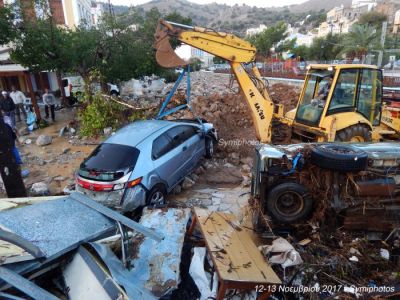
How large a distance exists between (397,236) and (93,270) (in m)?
4.51

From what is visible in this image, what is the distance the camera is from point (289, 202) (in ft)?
16.3

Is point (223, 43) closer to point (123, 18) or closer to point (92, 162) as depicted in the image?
point (92, 162)

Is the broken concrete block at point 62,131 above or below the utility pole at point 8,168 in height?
below

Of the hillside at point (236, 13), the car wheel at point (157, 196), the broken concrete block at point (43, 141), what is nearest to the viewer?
the car wheel at point (157, 196)

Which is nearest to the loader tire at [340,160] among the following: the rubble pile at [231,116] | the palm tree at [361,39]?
the rubble pile at [231,116]

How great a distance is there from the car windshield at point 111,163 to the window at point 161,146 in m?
0.44

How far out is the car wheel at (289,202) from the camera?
4.81 metres

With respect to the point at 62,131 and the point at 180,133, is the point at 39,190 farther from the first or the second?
the point at 62,131

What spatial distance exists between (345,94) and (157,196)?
4.77m

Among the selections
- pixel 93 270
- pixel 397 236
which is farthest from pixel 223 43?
pixel 93 270

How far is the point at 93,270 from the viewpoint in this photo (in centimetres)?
284

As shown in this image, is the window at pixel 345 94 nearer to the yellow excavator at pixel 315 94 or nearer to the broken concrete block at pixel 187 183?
the yellow excavator at pixel 315 94

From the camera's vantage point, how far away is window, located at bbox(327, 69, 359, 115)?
648 centimetres

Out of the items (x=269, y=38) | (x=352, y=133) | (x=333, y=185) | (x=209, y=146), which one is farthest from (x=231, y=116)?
(x=269, y=38)
